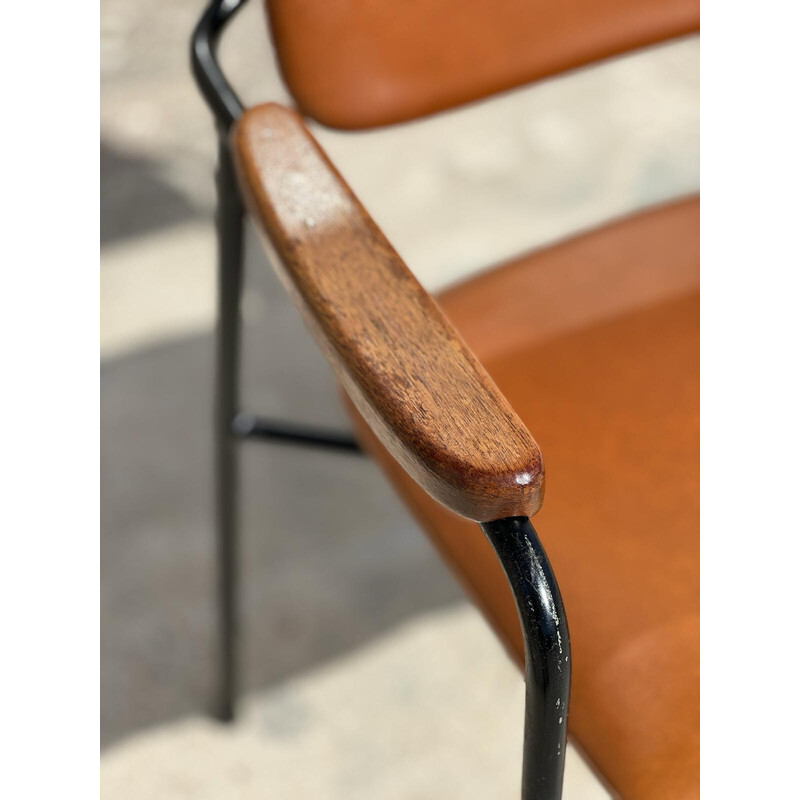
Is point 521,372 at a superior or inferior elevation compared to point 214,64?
inferior

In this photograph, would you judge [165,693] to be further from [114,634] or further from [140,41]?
[140,41]

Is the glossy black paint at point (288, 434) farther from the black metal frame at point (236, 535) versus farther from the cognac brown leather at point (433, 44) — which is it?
the cognac brown leather at point (433, 44)

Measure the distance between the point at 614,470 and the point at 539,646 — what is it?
20 centimetres

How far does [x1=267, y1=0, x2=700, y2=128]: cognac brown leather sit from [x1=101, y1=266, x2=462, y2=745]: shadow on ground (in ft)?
1.76

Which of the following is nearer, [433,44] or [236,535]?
[433,44]

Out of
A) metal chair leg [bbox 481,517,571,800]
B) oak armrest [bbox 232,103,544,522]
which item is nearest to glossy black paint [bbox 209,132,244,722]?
oak armrest [bbox 232,103,544,522]

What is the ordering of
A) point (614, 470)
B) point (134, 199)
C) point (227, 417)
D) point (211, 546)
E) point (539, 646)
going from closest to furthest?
point (539, 646) < point (614, 470) < point (227, 417) < point (211, 546) < point (134, 199)

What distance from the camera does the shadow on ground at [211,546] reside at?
101cm

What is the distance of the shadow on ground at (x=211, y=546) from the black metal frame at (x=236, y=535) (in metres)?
0.09

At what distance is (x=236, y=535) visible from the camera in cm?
84

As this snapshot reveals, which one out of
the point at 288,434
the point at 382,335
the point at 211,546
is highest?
the point at 382,335

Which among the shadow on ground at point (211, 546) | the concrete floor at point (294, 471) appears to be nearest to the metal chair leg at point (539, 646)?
the concrete floor at point (294, 471)

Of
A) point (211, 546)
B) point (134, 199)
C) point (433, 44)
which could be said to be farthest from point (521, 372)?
point (134, 199)

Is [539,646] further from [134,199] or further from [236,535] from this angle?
[134,199]
